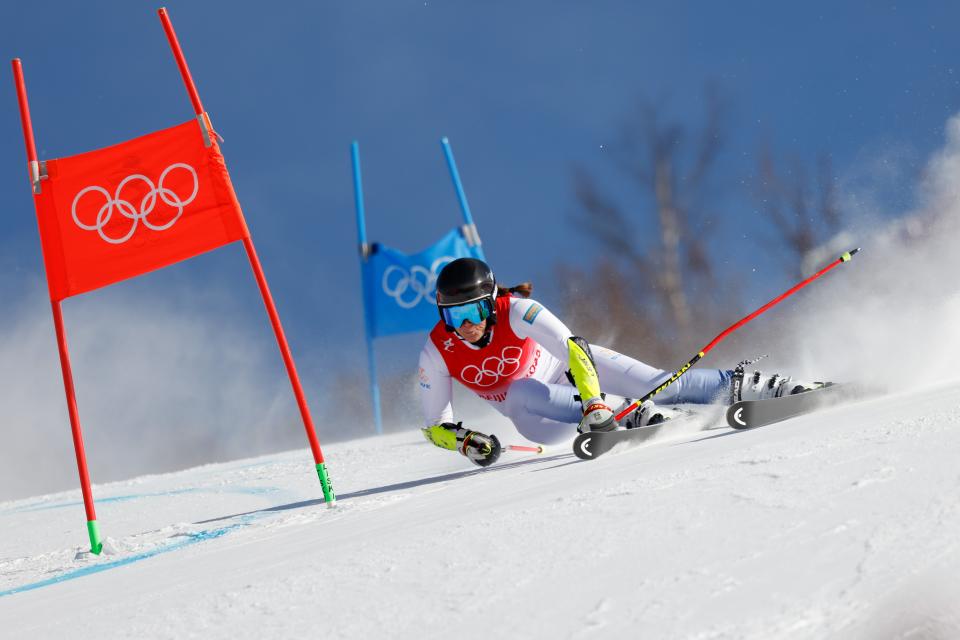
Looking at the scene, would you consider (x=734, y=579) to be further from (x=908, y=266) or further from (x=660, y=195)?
(x=660, y=195)

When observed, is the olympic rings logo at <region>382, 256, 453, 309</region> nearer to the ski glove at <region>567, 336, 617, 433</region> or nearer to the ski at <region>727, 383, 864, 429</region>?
the ski glove at <region>567, 336, 617, 433</region>

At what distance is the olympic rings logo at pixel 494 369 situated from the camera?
196 inches

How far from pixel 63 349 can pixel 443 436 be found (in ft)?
5.75

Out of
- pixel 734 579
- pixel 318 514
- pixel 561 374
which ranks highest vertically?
pixel 561 374

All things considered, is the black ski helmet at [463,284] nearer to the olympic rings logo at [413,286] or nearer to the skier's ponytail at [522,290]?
the skier's ponytail at [522,290]

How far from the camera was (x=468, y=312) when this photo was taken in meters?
4.65

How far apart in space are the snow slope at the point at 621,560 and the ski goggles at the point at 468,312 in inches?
44.0

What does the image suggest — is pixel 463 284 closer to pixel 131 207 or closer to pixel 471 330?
pixel 471 330

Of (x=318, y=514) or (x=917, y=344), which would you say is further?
(x=917, y=344)

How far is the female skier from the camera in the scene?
4.62 m

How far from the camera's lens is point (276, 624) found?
197cm

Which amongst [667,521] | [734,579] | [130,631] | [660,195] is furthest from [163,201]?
[660,195]

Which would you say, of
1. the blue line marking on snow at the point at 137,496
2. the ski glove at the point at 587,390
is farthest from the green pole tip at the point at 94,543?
the ski glove at the point at 587,390

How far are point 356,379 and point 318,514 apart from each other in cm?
1789
